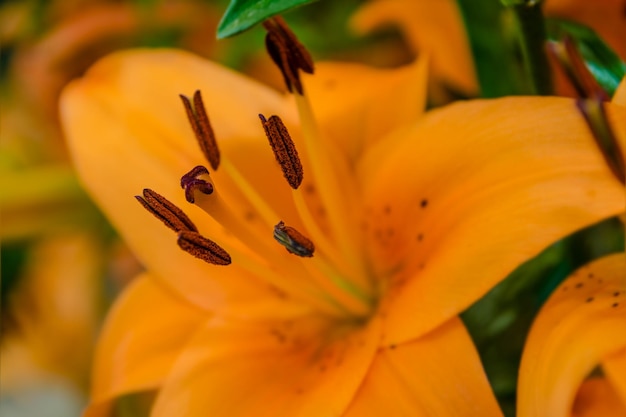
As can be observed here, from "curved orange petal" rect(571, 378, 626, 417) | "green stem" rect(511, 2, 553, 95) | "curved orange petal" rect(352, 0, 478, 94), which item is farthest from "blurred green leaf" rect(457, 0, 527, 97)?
"curved orange petal" rect(571, 378, 626, 417)

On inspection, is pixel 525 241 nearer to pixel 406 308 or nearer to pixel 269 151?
pixel 406 308

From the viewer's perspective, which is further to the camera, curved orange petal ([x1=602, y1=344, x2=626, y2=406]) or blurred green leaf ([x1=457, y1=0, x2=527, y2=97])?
blurred green leaf ([x1=457, y1=0, x2=527, y2=97])

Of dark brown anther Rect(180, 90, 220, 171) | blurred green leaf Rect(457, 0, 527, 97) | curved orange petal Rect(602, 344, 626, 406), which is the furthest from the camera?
blurred green leaf Rect(457, 0, 527, 97)

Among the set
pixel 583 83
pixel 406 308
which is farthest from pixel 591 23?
pixel 406 308

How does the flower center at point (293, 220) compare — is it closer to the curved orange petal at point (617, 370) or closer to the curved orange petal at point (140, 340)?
the curved orange petal at point (140, 340)

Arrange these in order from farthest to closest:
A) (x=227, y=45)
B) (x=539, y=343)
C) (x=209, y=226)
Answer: (x=227, y=45), (x=209, y=226), (x=539, y=343)

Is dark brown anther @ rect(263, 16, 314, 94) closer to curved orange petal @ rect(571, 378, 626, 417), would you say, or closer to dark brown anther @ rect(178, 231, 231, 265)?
dark brown anther @ rect(178, 231, 231, 265)
